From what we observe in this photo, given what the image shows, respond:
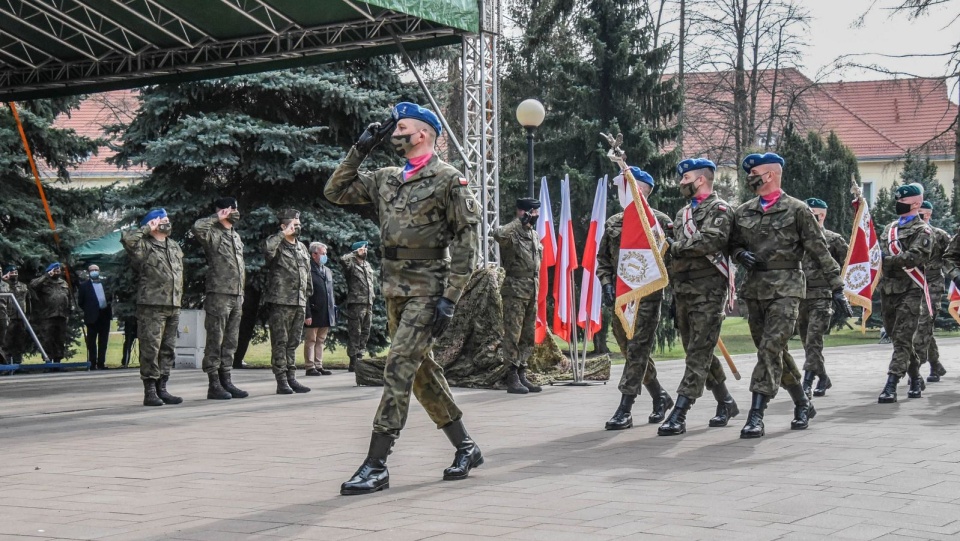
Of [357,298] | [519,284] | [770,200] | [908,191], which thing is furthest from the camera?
[357,298]

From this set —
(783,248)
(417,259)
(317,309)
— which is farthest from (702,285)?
(317,309)

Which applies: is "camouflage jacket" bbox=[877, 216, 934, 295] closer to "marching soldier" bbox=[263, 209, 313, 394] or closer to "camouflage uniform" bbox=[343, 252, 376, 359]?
"marching soldier" bbox=[263, 209, 313, 394]

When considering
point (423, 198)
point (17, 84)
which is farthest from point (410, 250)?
point (17, 84)

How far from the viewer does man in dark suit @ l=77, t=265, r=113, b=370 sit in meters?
20.3

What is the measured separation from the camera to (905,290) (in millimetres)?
12156

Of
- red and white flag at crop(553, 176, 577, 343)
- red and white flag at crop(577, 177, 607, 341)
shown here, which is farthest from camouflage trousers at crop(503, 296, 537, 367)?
red and white flag at crop(553, 176, 577, 343)

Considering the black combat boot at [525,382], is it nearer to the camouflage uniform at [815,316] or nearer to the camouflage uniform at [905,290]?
the camouflage uniform at [815,316]

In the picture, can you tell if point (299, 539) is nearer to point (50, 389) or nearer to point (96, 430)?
point (96, 430)

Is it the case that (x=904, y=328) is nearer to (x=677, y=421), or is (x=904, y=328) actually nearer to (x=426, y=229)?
(x=677, y=421)

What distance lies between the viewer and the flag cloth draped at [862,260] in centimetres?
1258

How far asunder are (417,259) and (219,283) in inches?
250

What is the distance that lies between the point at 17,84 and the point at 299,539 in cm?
1549

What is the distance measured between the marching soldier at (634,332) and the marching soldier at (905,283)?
9.72ft

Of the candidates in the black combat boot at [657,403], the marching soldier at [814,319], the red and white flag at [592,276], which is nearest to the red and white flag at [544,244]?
the red and white flag at [592,276]
